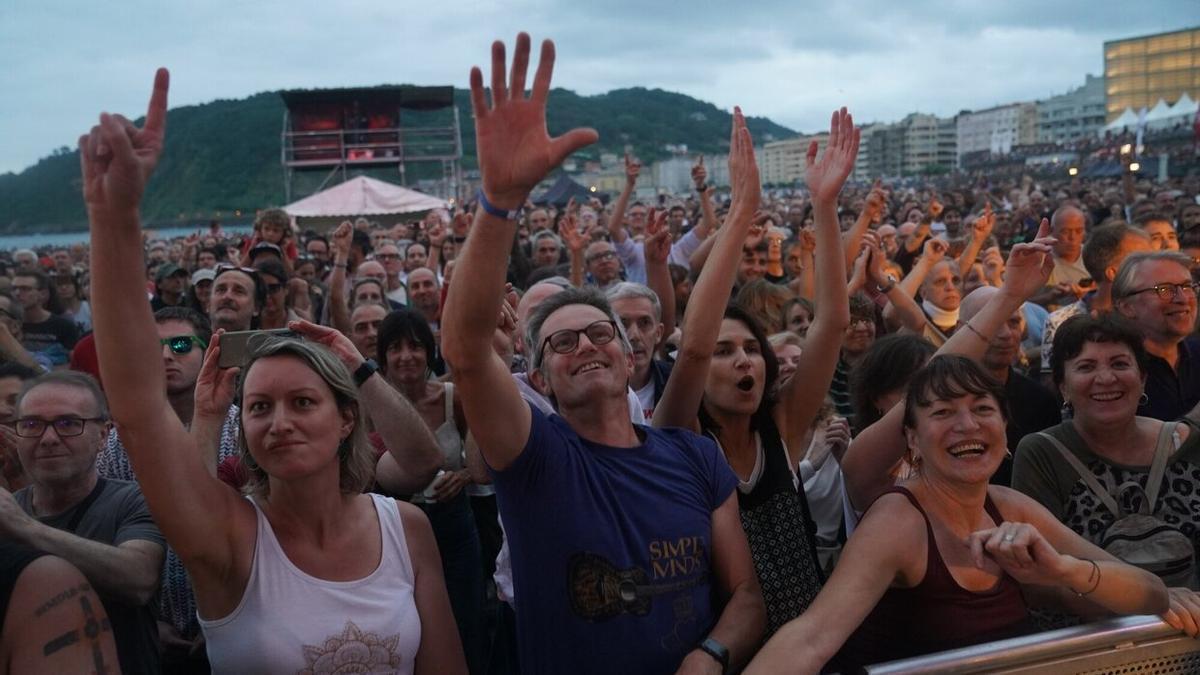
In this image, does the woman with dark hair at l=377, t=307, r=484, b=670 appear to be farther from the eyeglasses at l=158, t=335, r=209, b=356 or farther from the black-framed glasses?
the black-framed glasses

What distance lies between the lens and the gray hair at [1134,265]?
3.60m

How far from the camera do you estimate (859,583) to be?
78.7 inches

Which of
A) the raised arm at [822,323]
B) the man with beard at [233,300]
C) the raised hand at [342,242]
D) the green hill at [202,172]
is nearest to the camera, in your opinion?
the raised arm at [822,323]

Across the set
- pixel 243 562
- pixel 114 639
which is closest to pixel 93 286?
pixel 243 562

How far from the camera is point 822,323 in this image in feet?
9.15

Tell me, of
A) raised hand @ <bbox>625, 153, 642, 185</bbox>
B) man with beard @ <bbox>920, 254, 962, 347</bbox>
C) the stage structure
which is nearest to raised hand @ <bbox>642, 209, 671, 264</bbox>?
man with beard @ <bbox>920, 254, 962, 347</bbox>

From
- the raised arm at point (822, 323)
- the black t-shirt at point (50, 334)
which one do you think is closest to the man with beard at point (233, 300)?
the black t-shirt at point (50, 334)

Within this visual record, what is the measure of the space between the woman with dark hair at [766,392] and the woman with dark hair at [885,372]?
1.17 feet

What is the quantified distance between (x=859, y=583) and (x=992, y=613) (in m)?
0.35

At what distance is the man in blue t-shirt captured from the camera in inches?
70.2

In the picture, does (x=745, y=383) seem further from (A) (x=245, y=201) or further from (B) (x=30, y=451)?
(A) (x=245, y=201)

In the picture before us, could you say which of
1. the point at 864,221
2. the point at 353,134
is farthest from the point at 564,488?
the point at 353,134

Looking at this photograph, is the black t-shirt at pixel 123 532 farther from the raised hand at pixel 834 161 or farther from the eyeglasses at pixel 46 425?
the raised hand at pixel 834 161

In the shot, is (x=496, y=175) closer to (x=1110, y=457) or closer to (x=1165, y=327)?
(x=1110, y=457)
